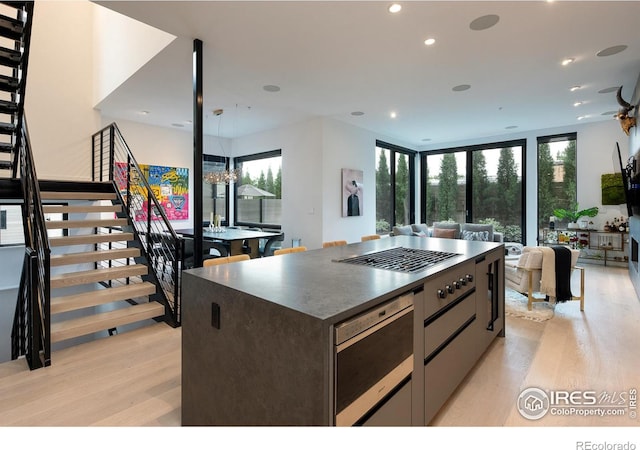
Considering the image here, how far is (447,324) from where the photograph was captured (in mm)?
1913

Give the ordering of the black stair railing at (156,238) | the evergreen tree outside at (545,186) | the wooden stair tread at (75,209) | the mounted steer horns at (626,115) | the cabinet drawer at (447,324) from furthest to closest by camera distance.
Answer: the evergreen tree outside at (545,186), the mounted steer horns at (626,115), the wooden stair tread at (75,209), the black stair railing at (156,238), the cabinet drawer at (447,324)

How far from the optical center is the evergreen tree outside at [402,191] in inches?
344

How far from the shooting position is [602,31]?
323 centimetres

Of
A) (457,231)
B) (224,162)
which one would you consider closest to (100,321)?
(224,162)

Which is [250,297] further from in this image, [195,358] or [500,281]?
[500,281]

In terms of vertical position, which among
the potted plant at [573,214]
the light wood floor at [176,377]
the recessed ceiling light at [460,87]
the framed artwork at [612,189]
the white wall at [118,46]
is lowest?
the light wood floor at [176,377]

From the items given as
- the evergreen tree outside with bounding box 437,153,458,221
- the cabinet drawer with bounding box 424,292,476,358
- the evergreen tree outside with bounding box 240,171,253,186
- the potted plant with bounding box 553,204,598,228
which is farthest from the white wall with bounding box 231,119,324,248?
the potted plant with bounding box 553,204,598,228

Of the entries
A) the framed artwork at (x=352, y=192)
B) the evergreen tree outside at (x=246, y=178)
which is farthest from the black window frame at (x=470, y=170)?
the evergreen tree outside at (x=246, y=178)

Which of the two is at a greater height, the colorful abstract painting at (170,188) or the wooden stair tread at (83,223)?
the colorful abstract painting at (170,188)

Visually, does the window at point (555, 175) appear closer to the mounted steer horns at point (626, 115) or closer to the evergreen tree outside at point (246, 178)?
the mounted steer horns at point (626, 115)

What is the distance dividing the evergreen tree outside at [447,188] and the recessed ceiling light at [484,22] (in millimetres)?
5966

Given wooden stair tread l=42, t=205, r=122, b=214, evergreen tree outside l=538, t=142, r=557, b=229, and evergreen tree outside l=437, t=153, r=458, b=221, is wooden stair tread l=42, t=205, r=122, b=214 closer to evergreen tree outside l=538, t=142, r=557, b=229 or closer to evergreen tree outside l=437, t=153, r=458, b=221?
evergreen tree outside l=437, t=153, r=458, b=221

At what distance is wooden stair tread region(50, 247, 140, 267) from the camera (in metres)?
3.47

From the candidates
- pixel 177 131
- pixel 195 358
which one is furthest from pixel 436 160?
pixel 195 358
